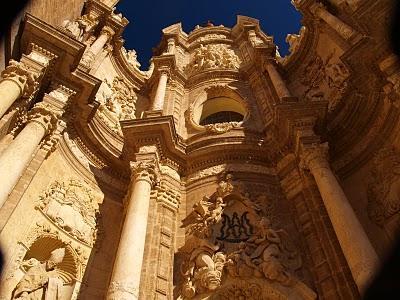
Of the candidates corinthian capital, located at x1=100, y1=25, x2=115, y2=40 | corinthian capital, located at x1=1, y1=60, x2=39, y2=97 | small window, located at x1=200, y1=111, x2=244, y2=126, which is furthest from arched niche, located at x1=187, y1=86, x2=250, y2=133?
corinthian capital, located at x1=1, y1=60, x2=39, y2=97

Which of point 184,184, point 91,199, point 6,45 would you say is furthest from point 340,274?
point 6,45

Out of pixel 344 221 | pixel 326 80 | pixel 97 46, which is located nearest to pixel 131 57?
pixel 97 46

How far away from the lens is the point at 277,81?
599 inches

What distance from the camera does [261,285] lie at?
356 inches

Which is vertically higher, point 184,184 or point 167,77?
point 167,77

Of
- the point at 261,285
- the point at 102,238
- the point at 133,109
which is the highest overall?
the point at 133,109

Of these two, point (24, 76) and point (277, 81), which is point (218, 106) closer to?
point (277, 81)

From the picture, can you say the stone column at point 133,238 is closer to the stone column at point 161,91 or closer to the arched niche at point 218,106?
the stone column at point 161,91

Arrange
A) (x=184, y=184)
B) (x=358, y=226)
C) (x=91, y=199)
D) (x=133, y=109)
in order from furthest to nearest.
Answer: (x=133, y=109) < (x=184, y=184) < (x=91, y=199) < (x=358, y=226)

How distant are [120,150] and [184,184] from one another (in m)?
2.14

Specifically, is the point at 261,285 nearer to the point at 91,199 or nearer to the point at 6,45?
the point at 91,199

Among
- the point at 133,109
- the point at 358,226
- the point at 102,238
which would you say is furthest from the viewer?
the point at 133,109

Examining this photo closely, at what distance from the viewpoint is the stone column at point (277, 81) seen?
571 inches

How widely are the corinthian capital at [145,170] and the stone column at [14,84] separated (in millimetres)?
3032
